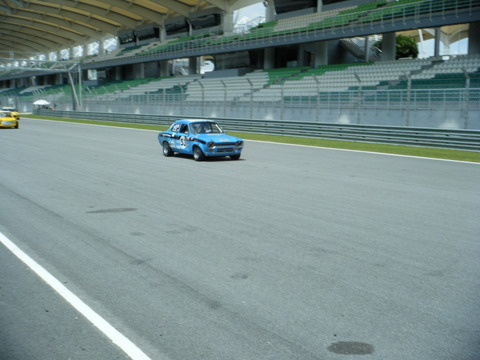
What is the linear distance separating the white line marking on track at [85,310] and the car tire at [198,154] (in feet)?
31.7

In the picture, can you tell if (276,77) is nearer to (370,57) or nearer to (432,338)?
(370,57)

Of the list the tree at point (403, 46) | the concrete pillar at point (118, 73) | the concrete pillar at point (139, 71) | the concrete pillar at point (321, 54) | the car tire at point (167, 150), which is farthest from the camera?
the concrete pillar at point (118, 73)

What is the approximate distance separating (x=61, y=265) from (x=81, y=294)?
0.98 meters

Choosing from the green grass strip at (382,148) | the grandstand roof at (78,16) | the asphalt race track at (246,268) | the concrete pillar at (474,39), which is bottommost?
the asphalt race track at (246,268)

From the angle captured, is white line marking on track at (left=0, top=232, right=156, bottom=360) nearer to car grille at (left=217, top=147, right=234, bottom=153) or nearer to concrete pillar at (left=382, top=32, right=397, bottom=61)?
car grille at (left=217, top=147, right=234, bottom=153)

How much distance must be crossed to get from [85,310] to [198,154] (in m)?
11.6

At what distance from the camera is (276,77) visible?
41.2 metres

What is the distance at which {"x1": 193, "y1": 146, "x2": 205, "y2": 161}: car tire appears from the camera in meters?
15.6

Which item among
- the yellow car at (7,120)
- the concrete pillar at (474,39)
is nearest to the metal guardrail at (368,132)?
the yellow car at (7,120)

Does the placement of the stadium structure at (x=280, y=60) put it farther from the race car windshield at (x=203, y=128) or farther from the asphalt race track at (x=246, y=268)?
the asphalt race track at (x=246, y=268)

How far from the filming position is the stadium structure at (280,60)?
25.6 meters

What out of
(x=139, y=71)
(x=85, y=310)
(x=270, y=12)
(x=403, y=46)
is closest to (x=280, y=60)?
(x=270, y=12)

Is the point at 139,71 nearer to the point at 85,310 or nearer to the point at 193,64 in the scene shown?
the point at 193,64

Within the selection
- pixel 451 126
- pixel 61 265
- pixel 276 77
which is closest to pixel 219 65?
pixel 276 77
